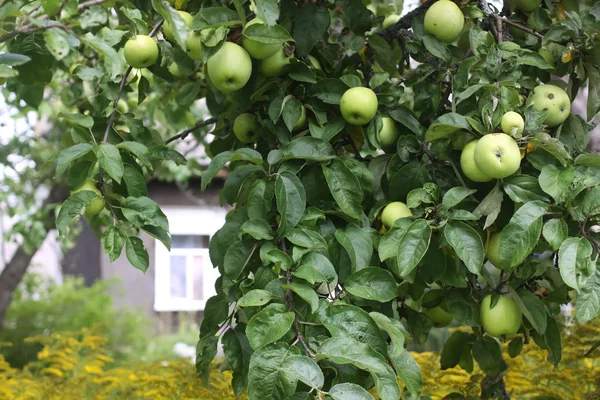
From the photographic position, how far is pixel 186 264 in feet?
26.5

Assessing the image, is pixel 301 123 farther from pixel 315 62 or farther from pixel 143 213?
pixel 143 213

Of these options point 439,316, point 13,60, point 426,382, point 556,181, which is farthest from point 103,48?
point 426,382

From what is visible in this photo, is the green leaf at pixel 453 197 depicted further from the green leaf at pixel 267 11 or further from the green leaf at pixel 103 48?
the green leaf at pixel 103 48

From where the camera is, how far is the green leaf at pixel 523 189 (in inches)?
48.6

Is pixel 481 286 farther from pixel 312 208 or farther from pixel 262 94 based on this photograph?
pixel 262 94

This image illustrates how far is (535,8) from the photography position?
1583 millimetres

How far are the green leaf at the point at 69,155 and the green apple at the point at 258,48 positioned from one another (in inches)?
14.5

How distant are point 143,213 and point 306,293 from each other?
0.42 meters

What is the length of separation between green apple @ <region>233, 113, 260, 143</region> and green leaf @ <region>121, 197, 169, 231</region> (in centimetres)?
32

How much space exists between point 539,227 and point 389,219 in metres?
0.29

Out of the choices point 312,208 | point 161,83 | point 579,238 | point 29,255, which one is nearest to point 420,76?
point 312,208

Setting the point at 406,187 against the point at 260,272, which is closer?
the point at 260,272

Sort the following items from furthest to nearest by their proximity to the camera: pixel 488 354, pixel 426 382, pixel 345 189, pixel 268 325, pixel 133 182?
pixel 426 382, pixel 488 354, pixel 133 182, pixel 345 189, pixel 268 325

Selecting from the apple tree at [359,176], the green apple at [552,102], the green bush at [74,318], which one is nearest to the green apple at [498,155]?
the apple tree at [359,176]
